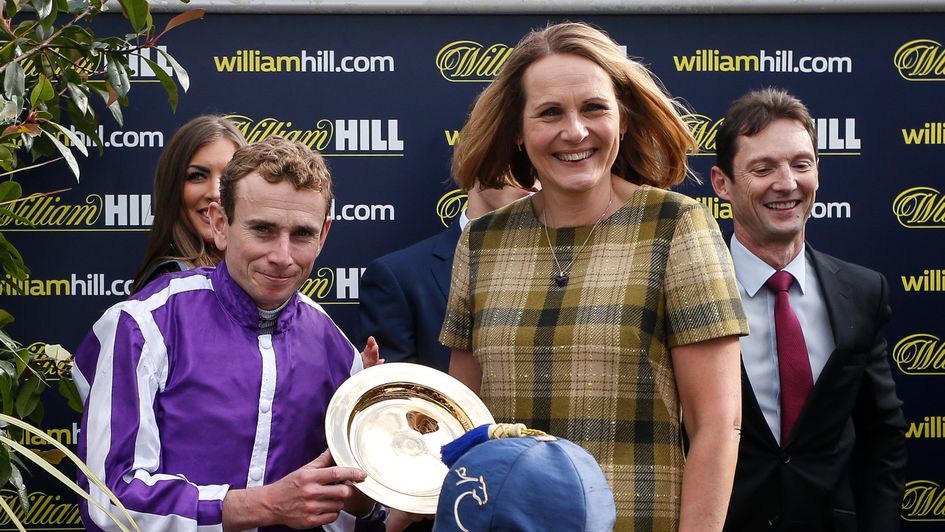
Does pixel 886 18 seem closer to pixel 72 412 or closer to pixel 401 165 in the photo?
pixel 401 165

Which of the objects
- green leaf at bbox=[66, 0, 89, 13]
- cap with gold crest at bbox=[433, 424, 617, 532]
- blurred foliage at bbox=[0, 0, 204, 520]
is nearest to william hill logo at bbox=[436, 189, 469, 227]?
blurred foliage at bbox=[0, 0, 204, 520]

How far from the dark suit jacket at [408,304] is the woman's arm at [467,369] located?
976 mm

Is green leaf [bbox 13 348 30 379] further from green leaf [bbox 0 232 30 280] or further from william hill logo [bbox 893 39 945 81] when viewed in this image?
william hill logo [bbox 893 39 945 81]

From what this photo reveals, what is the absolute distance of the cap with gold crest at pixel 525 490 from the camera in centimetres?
156

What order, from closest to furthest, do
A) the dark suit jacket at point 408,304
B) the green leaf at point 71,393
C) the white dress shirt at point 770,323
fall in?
the green leaf at point 71,393 < the white dress shirt at point 770,323 < the dark suit jacket at point 408,304

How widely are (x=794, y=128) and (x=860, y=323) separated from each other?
2.14ft

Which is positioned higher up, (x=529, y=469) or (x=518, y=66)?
(x=518, y=66)

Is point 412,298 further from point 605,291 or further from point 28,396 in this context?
point 605,291

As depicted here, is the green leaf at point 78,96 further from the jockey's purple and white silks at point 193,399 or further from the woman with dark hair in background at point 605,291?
the woman with dark hair in background at point 605,291

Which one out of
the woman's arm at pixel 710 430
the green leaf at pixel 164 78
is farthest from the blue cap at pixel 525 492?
the green leaf at pixel 164 78

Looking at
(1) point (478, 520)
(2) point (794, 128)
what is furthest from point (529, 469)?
(2) point (794, 128)

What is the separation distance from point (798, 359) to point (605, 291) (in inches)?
44.3

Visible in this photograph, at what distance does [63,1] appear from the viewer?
287cm

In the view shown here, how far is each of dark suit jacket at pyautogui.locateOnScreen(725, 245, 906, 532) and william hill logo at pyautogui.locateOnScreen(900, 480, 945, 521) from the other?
2.27 feet
